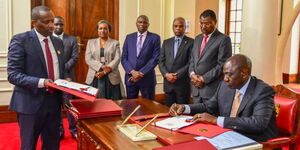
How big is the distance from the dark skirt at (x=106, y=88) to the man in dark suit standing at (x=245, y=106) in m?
1.96

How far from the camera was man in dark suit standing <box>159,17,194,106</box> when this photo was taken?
3896 millimetres

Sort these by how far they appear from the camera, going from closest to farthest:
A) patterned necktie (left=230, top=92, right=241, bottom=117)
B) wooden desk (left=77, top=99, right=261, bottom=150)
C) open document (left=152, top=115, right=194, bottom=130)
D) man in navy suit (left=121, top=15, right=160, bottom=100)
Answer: wooden desk (left=77, top=99, right=261, bottom=150) → open document (left=152, top=115, right=194, bottom=130) → patterned necktie (left=230, top=92, right=241, bottom=117) → man in navy suit (left=121, top=15, right=160, bottom=100)

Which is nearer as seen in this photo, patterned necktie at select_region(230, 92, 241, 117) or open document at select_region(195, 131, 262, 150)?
open document at select_region(195, 131, 262, 150)

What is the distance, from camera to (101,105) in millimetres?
2451

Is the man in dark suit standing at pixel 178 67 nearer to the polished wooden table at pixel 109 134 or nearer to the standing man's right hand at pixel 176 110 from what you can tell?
the polished wooden table at pixel 109 134

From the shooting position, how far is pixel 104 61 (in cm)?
402

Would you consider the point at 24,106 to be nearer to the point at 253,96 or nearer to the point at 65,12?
the point at 253,96

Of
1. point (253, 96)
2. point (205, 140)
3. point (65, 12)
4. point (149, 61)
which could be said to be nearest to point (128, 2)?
point (65, 12)

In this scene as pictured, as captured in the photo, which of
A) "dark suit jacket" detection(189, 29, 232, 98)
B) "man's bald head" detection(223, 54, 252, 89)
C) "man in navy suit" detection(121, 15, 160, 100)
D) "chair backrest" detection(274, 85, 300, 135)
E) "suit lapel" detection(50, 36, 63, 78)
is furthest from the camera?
"man in navy suit" detection(121, 15, 160, 100)

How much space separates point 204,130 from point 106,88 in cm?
241

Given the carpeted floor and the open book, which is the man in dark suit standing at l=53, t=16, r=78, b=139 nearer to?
the carpeted floor

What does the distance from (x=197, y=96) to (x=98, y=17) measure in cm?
301

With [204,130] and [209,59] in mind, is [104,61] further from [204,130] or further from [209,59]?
[204,130]

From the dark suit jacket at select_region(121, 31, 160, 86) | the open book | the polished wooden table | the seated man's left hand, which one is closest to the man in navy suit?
the dark suit jacket at select_region(121, 31, 160, 86)
